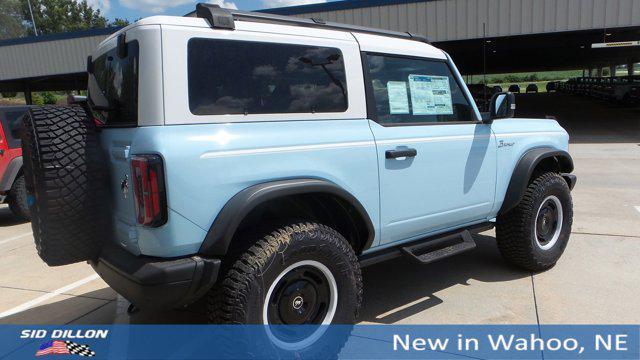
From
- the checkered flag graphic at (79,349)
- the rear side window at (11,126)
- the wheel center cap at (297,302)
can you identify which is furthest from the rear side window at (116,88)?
the rear side window at (11,126)

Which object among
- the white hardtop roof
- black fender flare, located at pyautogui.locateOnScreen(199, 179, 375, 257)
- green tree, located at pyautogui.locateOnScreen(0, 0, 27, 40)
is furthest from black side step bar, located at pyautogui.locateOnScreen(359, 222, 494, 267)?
green tree, located at pyautogui.locateOnScreen(0, 0, 27, 40)

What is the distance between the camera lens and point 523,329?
3.33 m

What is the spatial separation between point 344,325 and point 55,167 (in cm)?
183

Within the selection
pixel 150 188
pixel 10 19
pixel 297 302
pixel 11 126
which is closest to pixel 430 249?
pixel 297 302

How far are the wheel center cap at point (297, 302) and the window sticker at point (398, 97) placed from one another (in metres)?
1.41

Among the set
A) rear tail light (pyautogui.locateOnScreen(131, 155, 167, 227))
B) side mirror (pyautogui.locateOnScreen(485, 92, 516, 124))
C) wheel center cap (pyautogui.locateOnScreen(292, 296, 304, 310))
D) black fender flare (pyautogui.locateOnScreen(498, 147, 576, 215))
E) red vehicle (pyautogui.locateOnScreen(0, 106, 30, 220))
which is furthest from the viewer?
red vehicle (pyautogui.locateOnScreen(0, 106, 30, 220))

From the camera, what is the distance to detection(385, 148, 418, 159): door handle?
3.16 meters

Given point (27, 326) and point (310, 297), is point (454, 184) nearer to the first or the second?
point (310, 297)

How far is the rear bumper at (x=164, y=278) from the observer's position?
236 cm

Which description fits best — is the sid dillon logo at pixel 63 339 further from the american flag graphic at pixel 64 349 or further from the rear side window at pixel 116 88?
the rear side window at pixel 116 88

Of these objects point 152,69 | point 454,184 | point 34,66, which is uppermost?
point 34,66

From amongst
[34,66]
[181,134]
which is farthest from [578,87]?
[181,134]

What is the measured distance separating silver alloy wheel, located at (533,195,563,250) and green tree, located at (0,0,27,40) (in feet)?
324

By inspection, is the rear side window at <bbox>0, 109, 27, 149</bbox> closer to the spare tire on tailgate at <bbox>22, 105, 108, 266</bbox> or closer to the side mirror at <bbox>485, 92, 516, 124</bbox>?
the spare tire on tailgate at <bbox>22, 105, 108, 266</bbox>
